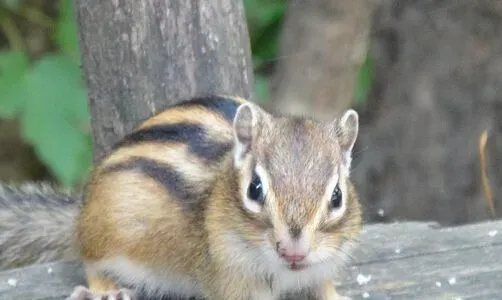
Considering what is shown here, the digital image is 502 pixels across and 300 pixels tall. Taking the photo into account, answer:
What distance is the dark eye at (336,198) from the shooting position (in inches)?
82.8

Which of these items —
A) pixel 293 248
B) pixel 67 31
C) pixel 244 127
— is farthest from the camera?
pixel 67 31

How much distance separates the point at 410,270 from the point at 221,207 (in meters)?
0.45

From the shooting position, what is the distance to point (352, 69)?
3504 mm

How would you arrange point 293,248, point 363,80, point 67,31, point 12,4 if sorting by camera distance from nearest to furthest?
point 293,248
point 67,31
point 363,80
point 12,4

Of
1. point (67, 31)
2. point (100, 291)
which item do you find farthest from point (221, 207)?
point (67, 31)

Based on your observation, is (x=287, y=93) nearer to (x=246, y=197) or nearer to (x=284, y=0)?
(x=284, y=0)

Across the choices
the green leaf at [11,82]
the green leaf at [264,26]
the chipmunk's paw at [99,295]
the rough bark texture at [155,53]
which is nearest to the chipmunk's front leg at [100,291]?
the chipmunk's paw at [99,295]

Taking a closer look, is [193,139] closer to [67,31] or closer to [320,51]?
[320,51]

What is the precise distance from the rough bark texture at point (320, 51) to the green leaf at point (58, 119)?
586mm

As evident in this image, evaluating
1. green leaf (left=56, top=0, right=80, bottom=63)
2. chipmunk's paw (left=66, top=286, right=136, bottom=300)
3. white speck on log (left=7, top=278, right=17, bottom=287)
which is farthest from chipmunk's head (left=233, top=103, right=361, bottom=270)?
green leaf (left=56, top=0, right=80, bottom=63)

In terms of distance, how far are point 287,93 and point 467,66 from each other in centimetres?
96

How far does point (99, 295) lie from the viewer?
2.37 meters

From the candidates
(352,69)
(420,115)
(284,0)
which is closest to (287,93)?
(352,69)

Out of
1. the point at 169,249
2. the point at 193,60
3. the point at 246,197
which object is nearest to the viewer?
the point at 246,197
